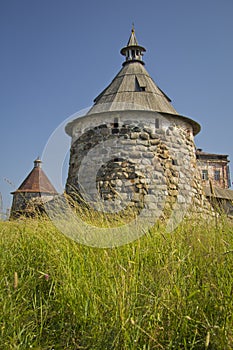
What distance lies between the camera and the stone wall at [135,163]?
9.24 meters

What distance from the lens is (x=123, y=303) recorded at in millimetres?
1966

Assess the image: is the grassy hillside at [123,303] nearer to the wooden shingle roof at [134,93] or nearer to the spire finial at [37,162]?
the wooden shingle roof at [134,93]

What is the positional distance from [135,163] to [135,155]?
0.25 m

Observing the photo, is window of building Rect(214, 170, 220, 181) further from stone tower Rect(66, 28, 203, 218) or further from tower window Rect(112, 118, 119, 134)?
tower window Rect(112, 118, 119, 134)

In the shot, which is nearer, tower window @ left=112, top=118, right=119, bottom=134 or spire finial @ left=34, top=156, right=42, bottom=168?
tower window @ left=112, top=118, right=119, bottom=134

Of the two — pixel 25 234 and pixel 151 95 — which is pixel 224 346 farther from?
pixel 151 95

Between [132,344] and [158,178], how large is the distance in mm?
7792

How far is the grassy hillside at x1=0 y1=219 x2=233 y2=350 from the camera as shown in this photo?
190 cm

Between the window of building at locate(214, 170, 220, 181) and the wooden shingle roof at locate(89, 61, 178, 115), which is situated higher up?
the wooden shingle roof at locate(89, 61, 178, 115)

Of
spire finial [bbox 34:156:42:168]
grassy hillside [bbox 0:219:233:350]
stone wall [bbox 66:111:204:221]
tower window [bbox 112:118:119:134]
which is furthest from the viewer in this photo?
spire finial [bbox 34:156:42:168]

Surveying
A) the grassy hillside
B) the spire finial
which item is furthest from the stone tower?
the spire finial

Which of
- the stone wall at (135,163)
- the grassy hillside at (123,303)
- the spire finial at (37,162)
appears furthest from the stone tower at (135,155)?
the spire finial at (37,162)

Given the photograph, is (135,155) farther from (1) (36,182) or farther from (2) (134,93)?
(1) (36,182)

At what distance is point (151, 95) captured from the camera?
11.1 metres
